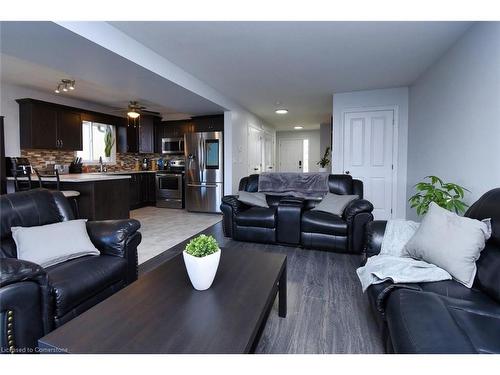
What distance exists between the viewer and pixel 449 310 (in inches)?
48.2

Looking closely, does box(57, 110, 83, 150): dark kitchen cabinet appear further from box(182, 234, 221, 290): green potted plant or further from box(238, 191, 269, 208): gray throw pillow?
box(182, 234, 221, 290): green potted plant

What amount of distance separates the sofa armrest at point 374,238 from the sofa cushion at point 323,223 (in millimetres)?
1065

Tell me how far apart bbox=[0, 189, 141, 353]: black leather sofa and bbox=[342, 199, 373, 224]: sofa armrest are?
7.58 ft

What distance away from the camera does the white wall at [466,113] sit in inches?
85.5

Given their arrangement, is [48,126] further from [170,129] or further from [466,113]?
[466,113]

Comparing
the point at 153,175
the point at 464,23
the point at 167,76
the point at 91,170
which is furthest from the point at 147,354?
the point at 153,175

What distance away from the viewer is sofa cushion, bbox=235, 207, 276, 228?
350 cm

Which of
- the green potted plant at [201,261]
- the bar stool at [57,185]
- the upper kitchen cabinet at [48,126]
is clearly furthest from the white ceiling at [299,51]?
the upper kitchen cabinet at [48,126]

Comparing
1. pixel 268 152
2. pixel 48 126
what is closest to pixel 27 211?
pixel 48 126

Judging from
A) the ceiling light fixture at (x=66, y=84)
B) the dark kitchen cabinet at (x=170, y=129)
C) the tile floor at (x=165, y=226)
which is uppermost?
the ceiling light fixture at (x=66, y=84)

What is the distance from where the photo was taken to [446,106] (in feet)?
9.99

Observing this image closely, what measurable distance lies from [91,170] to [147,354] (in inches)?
235

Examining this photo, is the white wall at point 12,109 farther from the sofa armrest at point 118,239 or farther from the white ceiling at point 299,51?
the sofa armrest at point 118,239
